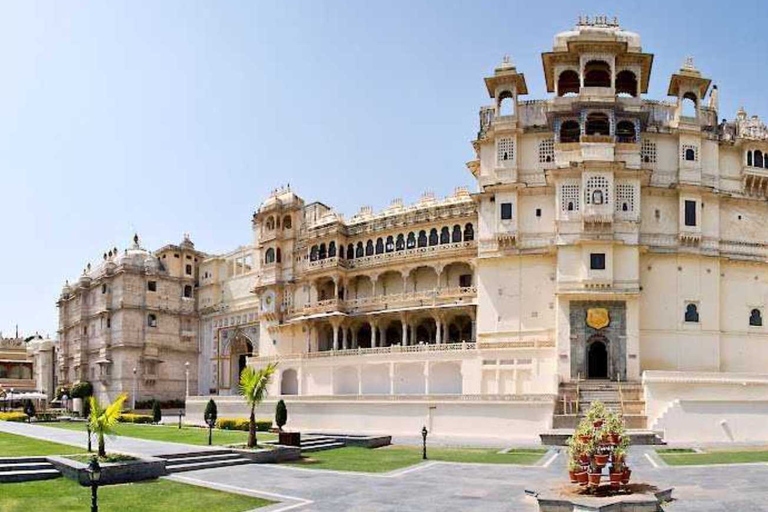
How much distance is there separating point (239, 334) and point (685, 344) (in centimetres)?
4133

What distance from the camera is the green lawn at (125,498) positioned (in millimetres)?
18391

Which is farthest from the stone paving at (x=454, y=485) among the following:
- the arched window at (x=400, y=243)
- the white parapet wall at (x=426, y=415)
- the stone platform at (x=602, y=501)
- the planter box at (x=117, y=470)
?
the arched window at (x=400, y=243)

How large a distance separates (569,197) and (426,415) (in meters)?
15.8

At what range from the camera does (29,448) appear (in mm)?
29422

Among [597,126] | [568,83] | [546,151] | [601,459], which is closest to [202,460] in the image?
[601,459]

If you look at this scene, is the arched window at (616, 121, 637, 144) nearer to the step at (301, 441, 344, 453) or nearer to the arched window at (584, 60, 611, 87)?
the arched window at (584, 60, 611, 87)

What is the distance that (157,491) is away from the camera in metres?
20.9

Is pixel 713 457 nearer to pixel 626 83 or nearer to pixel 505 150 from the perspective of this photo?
pixel 505 150

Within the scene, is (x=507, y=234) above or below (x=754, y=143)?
below

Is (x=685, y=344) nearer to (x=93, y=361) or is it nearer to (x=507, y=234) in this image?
(x=507, y=234)

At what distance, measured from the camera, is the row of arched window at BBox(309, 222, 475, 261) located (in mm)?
55438

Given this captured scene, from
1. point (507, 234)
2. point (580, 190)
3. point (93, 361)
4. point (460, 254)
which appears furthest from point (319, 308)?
point (93, 361)

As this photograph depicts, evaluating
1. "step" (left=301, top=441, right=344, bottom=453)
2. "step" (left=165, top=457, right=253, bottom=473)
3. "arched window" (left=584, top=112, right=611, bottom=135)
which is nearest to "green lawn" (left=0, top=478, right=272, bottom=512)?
"step" (left=165, top=457, right=253, bottom=473)

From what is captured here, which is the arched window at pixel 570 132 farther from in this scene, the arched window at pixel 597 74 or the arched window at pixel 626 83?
the arched window at pixel 626 83
